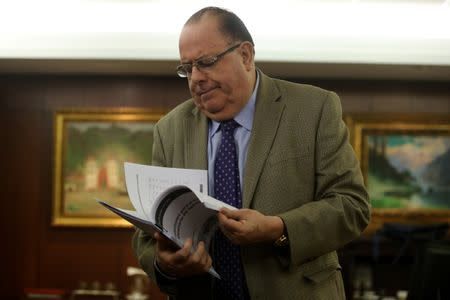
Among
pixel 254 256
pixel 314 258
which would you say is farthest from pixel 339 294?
pixel 254 256

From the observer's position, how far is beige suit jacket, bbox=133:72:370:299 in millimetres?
1504

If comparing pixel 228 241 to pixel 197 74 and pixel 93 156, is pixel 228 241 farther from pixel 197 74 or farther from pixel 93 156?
pixel 93 156

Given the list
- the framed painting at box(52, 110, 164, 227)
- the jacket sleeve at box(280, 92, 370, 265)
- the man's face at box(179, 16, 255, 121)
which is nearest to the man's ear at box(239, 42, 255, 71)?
the man's face at box(179, 16, 255, 121)

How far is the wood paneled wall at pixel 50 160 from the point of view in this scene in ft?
20.4

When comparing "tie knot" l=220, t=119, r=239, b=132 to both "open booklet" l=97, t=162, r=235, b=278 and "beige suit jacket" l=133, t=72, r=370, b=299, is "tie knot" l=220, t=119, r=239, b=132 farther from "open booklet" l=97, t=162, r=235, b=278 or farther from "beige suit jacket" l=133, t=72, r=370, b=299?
"open booklet" l=97, t=162, r=235, b=278

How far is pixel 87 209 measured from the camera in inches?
241

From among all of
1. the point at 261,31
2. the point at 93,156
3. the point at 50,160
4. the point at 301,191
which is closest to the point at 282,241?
the point at 301,191

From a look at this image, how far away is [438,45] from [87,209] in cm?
345

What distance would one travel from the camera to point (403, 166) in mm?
6176

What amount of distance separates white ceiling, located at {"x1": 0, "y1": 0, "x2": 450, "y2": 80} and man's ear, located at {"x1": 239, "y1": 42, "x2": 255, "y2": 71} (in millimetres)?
3718

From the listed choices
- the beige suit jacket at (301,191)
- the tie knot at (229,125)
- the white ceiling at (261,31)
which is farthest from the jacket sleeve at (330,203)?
the white ceiling at (261,31)

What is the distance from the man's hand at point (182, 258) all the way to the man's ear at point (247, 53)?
0.48 meters

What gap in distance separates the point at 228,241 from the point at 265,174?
20cm

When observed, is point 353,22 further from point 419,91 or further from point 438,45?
point 419,91
